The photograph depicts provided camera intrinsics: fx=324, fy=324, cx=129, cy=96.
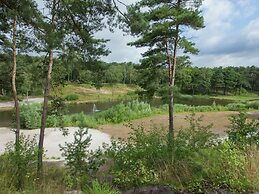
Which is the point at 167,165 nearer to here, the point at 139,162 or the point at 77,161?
the point at 139,162

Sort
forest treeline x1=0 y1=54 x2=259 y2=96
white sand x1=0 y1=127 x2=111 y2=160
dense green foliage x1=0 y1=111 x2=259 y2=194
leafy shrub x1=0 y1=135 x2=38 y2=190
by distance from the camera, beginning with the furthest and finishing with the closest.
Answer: white sand x1=0 y1=127 x2=111 y2=160 → forest treeline x1=0 y1=54 x2=259 y2=96 → leafy shrub x1=0 y1=135 x2=38 y2=190 → dense green foliage x1=0 y1=111 x2=259 y2=194

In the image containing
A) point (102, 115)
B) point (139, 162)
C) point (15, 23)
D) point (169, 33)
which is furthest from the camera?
point (102, 115)

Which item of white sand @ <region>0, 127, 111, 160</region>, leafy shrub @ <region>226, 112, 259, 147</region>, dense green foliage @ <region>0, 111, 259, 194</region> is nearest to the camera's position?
dense green foliage @ <region>0, 111, 259, 194</region>

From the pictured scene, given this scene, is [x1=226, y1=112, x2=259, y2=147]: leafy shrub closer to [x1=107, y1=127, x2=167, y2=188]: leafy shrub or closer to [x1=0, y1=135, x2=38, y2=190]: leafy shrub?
[x1=107, y1=127, x2=167, y2=188]: leafy shrub

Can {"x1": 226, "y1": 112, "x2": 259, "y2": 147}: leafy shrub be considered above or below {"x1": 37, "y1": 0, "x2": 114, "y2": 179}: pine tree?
below

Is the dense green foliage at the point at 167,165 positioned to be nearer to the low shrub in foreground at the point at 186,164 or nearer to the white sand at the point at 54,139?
the low shrub in foreground at the point at 186,164

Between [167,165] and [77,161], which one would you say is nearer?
[167,165]

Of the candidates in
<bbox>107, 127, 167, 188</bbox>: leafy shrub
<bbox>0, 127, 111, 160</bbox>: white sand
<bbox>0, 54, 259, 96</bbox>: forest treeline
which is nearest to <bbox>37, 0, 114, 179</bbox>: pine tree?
<bbox>0, 54, 259, 96</bbox>: forest treeline

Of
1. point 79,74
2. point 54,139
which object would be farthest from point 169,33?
point 54,139

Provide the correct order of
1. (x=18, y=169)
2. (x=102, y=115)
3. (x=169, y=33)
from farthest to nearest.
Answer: (x=102, y=115) < (x=169, y=33) < (x=18, y=169)

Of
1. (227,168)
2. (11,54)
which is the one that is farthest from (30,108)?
(227,168)

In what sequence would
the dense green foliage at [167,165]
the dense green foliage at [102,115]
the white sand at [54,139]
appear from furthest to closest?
the dense green foliage at [102,115]
the white sand at [54,139]
the dense green foliage at [167,165]

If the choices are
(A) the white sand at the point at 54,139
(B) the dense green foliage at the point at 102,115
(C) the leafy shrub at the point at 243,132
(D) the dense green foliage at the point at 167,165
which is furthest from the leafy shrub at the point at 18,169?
(B) the dense green foliage at the point at 102,115

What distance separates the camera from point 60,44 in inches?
213
